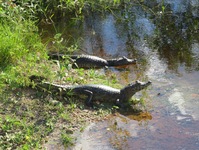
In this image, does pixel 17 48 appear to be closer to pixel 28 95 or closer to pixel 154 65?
pixel 28 95

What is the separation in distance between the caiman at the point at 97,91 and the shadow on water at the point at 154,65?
33 centimetres

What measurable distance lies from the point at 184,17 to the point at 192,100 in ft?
15.5

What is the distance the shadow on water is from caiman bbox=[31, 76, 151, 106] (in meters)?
0.33

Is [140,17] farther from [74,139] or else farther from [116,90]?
[74,139]

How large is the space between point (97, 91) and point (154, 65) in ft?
6.89

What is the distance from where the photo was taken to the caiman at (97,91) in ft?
23.4

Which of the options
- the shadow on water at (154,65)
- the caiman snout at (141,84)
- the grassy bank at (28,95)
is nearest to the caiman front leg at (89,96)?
the grassy bank at (28,95)

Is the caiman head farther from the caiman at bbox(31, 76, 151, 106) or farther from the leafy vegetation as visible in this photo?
the leafy vegetation

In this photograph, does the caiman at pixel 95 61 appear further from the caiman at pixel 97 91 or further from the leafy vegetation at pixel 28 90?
the caiman at pixel 97 91

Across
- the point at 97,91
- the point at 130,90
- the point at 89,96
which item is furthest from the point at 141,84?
the point at 89,96

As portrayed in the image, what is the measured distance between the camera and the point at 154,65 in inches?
356

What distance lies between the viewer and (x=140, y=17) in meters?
11.8

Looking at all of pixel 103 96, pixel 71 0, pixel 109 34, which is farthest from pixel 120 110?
pixel 71 0

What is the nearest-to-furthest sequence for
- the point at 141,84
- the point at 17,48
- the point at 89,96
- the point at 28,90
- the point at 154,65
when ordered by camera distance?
the point at 28,90 → the point at 89,96 → the point at 141,84 → the point at 17,48 → the point at 154,65
